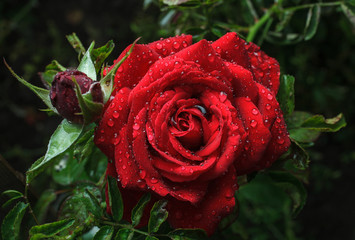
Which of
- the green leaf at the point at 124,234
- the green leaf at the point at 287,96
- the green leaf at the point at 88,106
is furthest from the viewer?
the green leaf at the point at 287,96

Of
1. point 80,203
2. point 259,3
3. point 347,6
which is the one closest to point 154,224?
point 80,203

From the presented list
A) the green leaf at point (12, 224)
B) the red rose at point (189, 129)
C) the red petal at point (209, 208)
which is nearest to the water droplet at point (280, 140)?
the red rose at point (189, 129)

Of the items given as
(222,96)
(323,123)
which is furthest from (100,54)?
(323,123)

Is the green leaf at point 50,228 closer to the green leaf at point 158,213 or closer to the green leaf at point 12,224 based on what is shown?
the green leaf at point 12,224

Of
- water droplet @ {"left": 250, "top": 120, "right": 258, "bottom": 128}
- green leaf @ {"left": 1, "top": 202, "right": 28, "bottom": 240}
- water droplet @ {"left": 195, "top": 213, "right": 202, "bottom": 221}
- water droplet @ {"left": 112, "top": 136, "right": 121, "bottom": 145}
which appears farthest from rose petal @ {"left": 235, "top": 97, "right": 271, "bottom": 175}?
green leaf @ {"left": 1, "top": 202, "right": 28, "bottom": 240}

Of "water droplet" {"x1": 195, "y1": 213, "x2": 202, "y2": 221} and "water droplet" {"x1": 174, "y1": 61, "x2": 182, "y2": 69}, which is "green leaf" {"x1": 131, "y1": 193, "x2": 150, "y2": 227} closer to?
"water droplet" {"x1": 195, "y1": 213, "x2": 202, "y2": 221}
